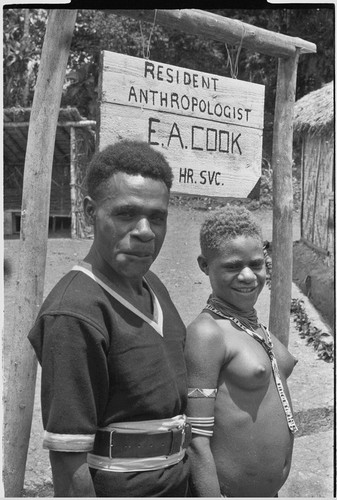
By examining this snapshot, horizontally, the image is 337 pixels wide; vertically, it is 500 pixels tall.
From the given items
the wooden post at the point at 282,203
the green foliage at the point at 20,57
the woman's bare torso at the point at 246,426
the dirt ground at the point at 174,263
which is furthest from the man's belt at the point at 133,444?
the green foliage at the point at 20,57

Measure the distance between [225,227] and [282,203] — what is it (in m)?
1.45

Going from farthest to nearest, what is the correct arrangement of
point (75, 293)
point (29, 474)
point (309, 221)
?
point (309, 221) < point (29, 474) < point (75, 293)

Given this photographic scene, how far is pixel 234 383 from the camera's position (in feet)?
6.49

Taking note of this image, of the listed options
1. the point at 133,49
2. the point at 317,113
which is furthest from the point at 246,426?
the point at 133,49

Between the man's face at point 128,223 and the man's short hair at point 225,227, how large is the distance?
428 millimetres

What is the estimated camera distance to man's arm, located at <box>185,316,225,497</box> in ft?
6.04

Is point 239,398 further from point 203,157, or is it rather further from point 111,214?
point 203,157

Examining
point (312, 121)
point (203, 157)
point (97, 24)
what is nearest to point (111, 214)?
point (203, 157)

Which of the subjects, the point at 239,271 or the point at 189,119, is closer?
the point at 239,271

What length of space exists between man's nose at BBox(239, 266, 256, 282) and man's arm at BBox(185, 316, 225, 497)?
191mm

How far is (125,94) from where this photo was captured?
251 cm

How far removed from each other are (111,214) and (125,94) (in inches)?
40.0

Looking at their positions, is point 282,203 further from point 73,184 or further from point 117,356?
point 73,184

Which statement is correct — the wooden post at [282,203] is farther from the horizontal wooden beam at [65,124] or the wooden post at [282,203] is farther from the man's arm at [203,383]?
the horizontal wooden beam at [65,124]
